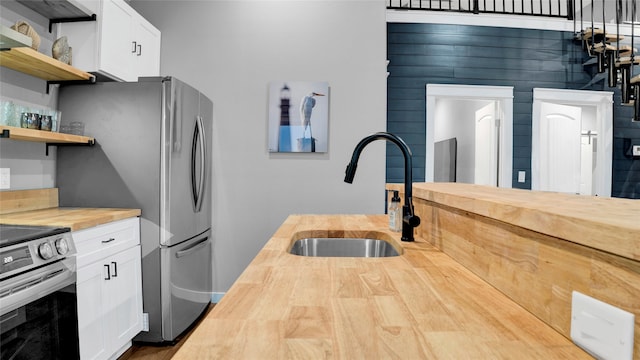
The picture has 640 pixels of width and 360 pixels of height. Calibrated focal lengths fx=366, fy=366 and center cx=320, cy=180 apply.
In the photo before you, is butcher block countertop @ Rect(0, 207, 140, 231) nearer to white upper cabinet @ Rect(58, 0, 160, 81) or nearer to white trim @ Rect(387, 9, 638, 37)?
white upper cabinet @ Rect(58, 0, 160, 81)

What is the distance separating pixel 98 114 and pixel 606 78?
564 centimetres

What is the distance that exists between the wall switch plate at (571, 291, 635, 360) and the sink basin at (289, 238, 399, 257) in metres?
1.05

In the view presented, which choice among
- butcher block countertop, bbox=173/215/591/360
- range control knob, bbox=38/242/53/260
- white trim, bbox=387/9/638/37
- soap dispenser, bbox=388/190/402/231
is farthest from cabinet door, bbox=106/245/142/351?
white trim, bbox=387/9/638/37

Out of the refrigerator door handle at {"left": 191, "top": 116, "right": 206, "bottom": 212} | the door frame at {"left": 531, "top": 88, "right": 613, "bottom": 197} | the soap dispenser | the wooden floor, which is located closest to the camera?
the soap dispenser

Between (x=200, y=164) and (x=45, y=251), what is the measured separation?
135 cm

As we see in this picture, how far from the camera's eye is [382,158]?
10.9 feet

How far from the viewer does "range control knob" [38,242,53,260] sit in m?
1.61

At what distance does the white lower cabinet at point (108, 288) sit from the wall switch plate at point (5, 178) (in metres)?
0.70

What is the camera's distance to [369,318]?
0.70 m

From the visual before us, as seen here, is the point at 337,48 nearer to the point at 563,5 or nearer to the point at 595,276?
the point at 595,276

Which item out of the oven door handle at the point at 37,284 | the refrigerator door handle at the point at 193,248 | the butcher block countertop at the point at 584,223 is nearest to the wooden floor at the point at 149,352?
the refrigerator door handle at the point at 193,248

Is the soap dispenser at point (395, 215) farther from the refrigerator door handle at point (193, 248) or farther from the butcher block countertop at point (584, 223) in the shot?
the refrigerator door handle at point (193, 248)

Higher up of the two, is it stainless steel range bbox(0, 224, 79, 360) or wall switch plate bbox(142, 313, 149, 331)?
stainless steel range bbox(0, 224, 79, 360)

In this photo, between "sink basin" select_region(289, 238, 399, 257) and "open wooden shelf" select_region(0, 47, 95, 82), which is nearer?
"sink basin" select_region(289, 238, 399, 257)
